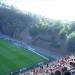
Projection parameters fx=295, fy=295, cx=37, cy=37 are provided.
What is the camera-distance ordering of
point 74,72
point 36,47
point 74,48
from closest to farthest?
point 74,72, point 74,48, point 36,47

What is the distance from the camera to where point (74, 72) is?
70.8 ft

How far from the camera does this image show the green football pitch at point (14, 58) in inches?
1247

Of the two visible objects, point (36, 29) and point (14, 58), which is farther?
point (36, 29)

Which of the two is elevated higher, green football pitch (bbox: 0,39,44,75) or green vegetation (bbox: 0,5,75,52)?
green vegetation (bbox: 0,5,75,52)

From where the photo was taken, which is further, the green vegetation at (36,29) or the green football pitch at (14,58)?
the green vegetation at (36,29)

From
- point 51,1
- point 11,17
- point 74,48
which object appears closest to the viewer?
point 74,48

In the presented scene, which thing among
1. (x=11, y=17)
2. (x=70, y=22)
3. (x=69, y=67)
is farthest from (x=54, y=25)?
(x=69, y=67)

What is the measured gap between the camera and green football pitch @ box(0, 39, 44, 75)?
31675mm

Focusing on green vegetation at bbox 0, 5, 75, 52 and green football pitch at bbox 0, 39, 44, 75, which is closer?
green football pitch at bbox 0, 39, 44, 75

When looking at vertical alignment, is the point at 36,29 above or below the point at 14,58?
above

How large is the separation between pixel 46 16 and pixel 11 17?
19.1 ft

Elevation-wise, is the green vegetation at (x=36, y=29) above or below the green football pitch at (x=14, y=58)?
above

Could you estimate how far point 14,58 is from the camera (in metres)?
33.9

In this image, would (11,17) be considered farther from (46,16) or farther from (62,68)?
(62,68)
